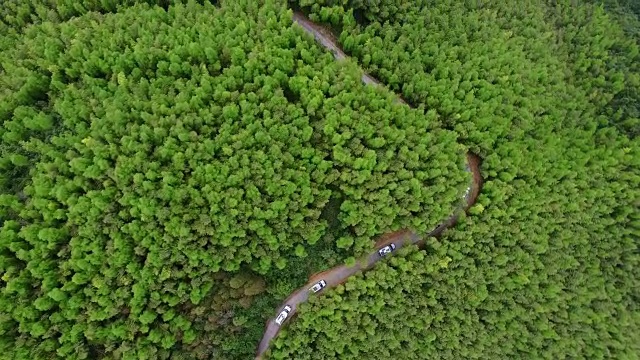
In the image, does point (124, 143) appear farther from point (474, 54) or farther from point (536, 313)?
point (536, 313)

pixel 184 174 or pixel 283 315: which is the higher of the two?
pixel 184 174

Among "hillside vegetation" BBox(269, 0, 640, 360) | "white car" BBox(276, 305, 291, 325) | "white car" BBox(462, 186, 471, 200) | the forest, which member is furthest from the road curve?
"hillside vegetation" BBox(269, 0, 640, 360)

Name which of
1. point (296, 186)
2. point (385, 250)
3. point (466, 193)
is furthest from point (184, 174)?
point (466, 193)

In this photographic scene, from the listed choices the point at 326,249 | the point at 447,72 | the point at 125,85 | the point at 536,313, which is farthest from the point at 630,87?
the point at 125,85

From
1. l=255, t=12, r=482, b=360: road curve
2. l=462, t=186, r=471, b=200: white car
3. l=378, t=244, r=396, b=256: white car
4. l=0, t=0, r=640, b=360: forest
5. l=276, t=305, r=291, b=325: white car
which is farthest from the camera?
l=462, t=186, r=471, b=200: white car

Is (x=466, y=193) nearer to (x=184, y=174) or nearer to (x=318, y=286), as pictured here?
(x=318, y=286)

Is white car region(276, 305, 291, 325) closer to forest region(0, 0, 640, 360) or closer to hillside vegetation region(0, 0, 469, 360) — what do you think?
forest region(0, 0, 640, 360)
